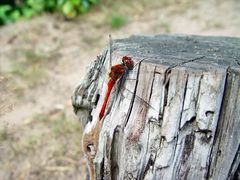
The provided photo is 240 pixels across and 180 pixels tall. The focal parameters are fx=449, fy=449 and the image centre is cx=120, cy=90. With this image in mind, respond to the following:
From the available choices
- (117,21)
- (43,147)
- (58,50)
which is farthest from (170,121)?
(117,21)

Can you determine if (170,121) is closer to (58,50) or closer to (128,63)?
(128,63)

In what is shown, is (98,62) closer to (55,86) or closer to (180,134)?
(180,134)

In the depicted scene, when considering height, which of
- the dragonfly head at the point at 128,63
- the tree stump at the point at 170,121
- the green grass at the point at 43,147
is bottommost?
the green grass at the point at 43,147

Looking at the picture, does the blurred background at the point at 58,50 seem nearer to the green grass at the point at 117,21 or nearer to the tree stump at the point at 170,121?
the green grass at the point at 117,21

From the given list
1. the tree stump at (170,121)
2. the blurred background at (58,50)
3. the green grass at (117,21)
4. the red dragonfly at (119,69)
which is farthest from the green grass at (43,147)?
the green grass at (117,21)

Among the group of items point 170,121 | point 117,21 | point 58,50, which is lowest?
point 58,50

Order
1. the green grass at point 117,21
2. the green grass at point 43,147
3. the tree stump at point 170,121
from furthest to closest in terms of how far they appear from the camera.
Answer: the green grass at point 117,21 → the green grass at point 43,147 → the tree stump at point 170,121

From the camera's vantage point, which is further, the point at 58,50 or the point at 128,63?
the point at 58,50
